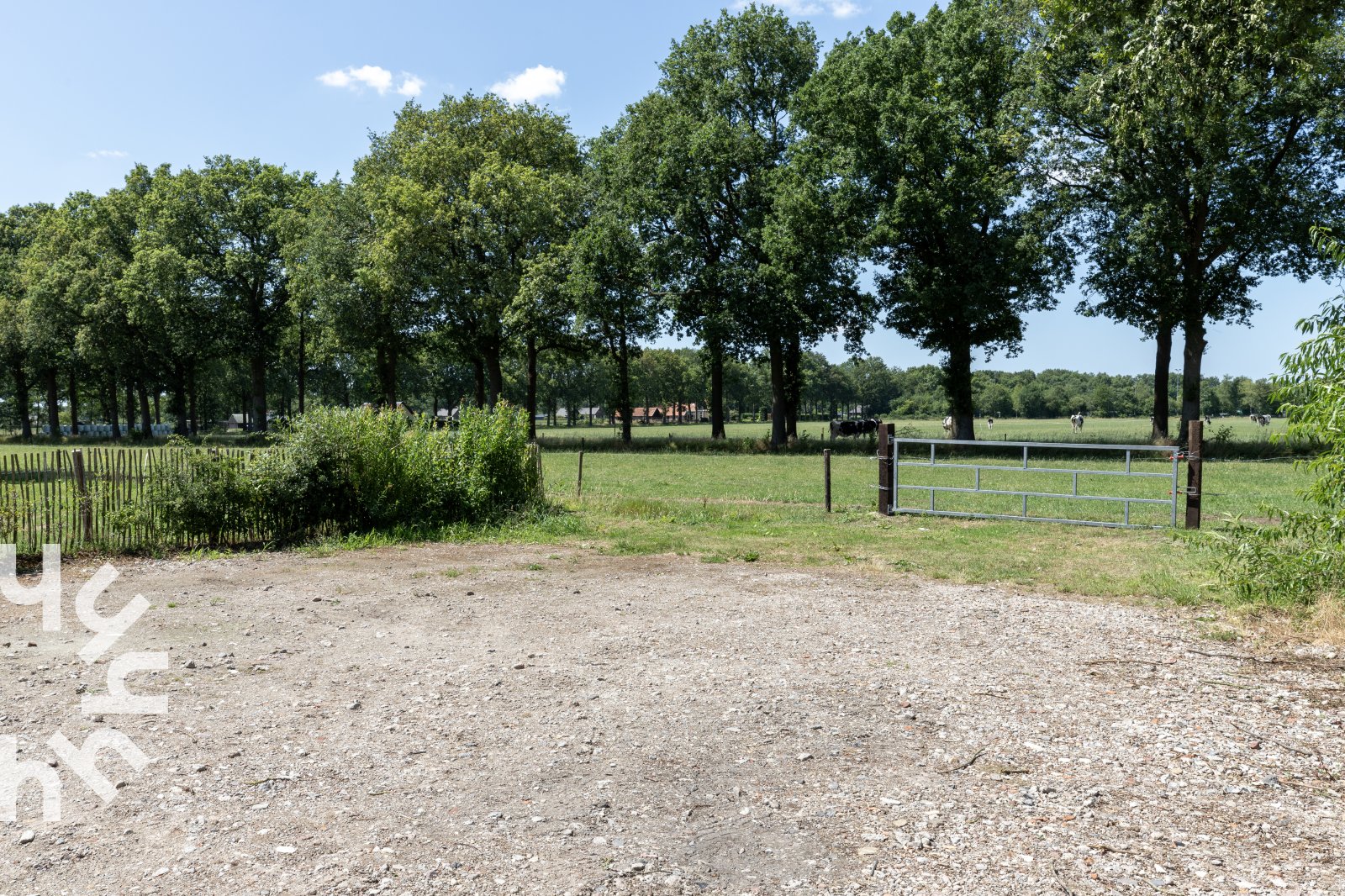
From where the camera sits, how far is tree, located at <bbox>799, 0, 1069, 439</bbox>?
33812 millimetres

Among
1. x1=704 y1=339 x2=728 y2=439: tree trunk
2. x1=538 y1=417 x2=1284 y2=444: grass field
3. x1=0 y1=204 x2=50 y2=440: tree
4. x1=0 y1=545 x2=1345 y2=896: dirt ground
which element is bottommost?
x1=0 y1=545 x2=1345 y2=896: dirt ground

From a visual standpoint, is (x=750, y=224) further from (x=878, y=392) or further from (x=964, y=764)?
(x=878, y=392)

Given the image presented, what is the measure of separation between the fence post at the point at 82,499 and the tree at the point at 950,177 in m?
28.2

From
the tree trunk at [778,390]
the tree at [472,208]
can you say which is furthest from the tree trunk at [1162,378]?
the tree at [472,208]

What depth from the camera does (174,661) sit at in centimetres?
728

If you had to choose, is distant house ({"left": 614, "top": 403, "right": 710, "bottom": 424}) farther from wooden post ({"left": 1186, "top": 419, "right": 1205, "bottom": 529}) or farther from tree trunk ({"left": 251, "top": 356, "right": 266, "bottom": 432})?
wooden post ({"left": 1186, "top": 419, "right": 1205, "bottom": 529})

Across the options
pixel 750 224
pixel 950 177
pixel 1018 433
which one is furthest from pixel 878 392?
pixel 950 177

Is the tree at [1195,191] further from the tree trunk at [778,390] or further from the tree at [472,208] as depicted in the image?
the tree at [472,208]

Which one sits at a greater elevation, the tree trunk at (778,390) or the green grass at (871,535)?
the tree trunk at (778,390)

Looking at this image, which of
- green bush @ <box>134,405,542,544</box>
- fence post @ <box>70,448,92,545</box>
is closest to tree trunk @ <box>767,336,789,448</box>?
green bush @ <box>134,405,542,544</box>

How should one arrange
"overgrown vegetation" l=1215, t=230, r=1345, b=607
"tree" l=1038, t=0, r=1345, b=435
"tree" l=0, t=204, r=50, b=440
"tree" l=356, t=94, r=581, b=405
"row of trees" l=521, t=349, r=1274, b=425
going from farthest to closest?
"row of trees" l=521, t=349, r=1274, b=425
"tree" l=0, t=204, r=50, b=440
"tree" l=356, t=94, r=581, b=405
"tree" l=1038, t=0, r=1345, b=435
"overgrown vegetation" l=1215, t=230, r=1345, b=607

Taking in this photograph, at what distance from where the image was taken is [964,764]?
5.23m

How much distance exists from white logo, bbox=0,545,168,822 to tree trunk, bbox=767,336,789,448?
32378 millimetres

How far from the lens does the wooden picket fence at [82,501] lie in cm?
1216
